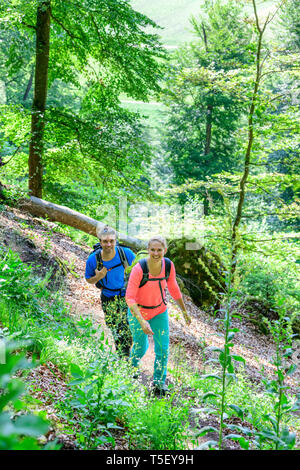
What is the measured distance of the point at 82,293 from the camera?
7375mm

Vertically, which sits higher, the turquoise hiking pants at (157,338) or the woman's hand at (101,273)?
the woman's hand at (101,273)

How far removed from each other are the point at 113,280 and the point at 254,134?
5442 millimetres

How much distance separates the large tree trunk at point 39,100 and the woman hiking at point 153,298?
20.9ft

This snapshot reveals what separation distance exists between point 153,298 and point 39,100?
8232 mm

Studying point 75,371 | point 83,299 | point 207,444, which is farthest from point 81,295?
point 207,444

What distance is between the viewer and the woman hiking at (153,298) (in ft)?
13.7

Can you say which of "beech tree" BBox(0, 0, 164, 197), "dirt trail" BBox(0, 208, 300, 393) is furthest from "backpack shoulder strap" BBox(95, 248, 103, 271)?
"beech tree" BBox(0, 0, 164, 197)

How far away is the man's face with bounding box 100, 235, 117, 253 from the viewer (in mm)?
4637

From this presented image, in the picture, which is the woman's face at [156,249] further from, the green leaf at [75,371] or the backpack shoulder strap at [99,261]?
the green leaf at [75,371]

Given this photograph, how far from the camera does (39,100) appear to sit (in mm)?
10500

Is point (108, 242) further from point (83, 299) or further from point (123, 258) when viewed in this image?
point (83, 299)

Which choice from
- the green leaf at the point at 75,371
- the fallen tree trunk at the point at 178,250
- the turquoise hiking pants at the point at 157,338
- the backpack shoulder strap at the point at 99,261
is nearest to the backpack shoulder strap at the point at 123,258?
the backpack shoulder strap at the point at 99,261

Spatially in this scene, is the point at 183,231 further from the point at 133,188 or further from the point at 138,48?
the point at 138,48
